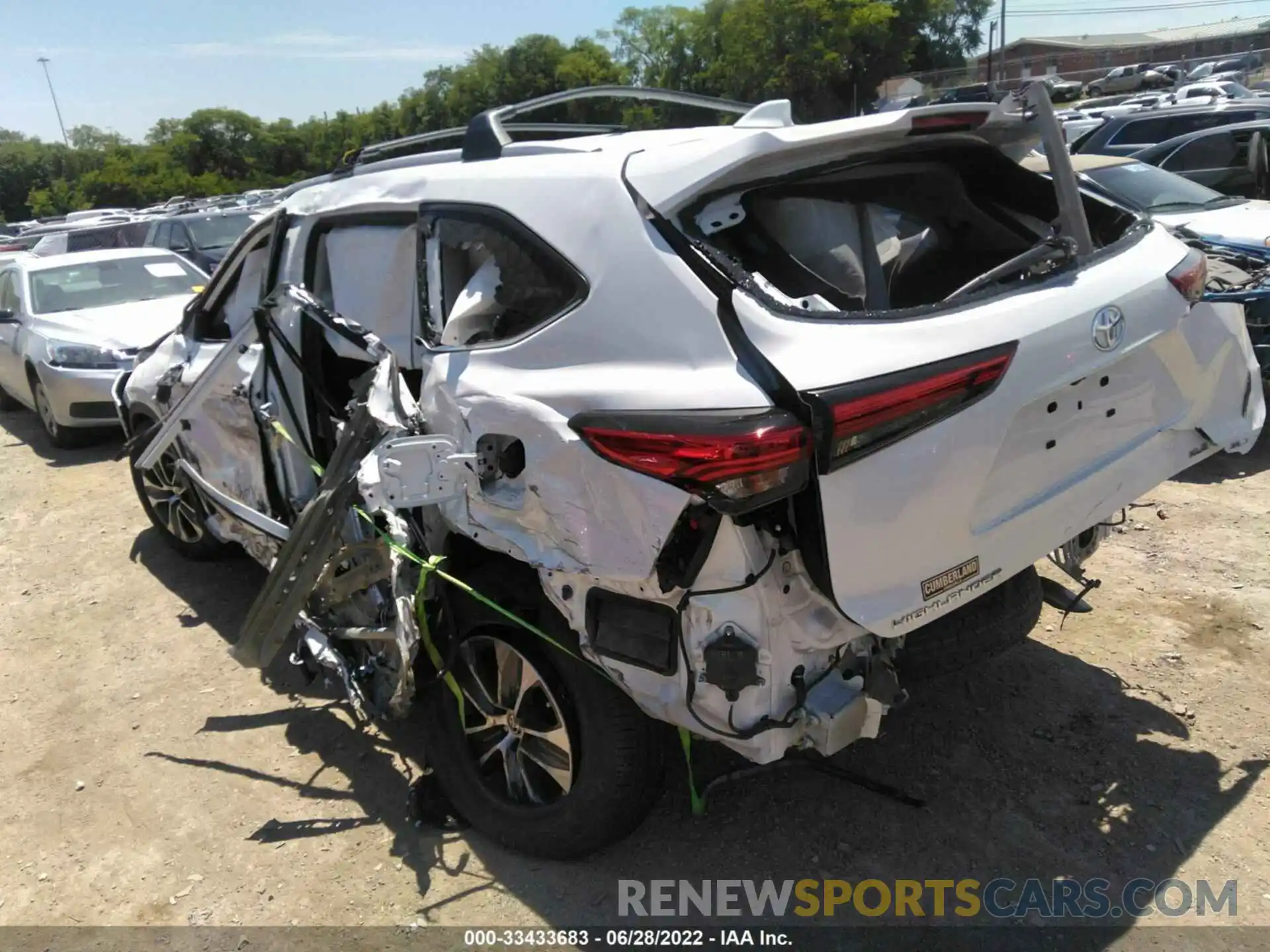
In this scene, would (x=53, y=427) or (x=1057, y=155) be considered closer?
(x=1057, y=155)

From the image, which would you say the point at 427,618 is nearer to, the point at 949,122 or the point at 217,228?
the point at 949,122

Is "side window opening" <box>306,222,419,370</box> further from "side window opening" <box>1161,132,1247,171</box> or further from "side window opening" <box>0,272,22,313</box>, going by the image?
"side window opening" <box>1161,132,1247,171</box>

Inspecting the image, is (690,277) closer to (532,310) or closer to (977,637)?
(532,310)

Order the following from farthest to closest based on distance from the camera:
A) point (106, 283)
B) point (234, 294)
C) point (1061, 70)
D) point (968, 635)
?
1. point (1061, 70)
2. point (106, 283)
3. point (234, 294)
4. point (968, 635)

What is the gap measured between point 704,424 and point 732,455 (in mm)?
103

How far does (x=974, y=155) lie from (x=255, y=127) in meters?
73.6

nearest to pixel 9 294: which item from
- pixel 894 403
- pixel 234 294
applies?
pixel 234 294

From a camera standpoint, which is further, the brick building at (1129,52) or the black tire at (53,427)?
the brick building at (1129,52)

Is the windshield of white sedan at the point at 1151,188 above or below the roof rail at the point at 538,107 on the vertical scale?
below

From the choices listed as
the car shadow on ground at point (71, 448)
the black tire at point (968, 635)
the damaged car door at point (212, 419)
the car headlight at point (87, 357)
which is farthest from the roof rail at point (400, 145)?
the car headlight at point (87, 357)

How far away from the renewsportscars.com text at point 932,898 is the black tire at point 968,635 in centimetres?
63

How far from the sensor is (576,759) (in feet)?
9.06

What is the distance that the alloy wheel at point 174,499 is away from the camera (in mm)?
5000

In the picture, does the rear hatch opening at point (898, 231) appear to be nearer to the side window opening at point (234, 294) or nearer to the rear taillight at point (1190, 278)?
the rear taillight at point (1190, 278)
